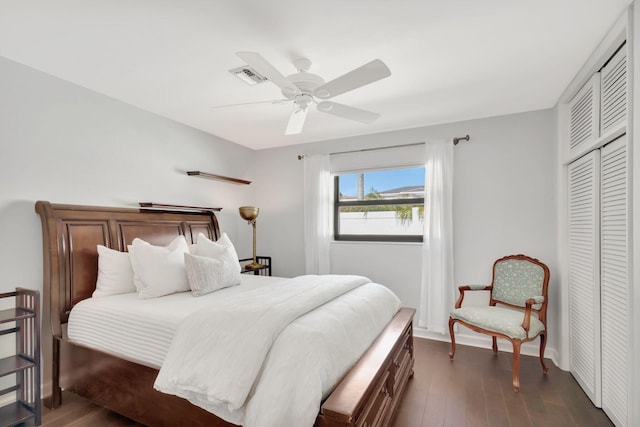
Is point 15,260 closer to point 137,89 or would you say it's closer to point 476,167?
point 137,89

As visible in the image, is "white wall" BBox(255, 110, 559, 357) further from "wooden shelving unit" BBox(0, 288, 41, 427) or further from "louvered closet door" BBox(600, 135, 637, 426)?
"wooden shelving unit" BBox(0, 288, 41, 427)

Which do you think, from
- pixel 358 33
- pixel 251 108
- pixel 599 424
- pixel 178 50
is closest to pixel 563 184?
pixel 599 424

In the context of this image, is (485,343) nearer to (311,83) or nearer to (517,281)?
(517,281)

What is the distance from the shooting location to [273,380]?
1.50 meters

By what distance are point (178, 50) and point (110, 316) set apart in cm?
185

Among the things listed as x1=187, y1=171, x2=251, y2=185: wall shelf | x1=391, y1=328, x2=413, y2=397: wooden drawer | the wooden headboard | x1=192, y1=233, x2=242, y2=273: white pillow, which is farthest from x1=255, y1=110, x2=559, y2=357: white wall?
the wooden headboard

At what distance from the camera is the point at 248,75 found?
239cm

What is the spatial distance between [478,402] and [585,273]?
1323mm

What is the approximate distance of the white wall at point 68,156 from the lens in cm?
231

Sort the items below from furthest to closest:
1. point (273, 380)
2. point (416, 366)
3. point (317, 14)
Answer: point (416, 366), point (317, 14), point (273, 380)

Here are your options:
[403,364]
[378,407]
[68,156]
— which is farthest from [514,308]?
[68,156]

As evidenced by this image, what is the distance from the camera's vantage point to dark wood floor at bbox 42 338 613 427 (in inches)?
83.7

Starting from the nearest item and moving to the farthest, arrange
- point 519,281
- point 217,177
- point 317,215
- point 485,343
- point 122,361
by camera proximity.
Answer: point 122,361, point 519,281, point 485,343, point 217,177, point 317,215

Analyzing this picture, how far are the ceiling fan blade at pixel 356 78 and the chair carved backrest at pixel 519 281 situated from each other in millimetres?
2405
